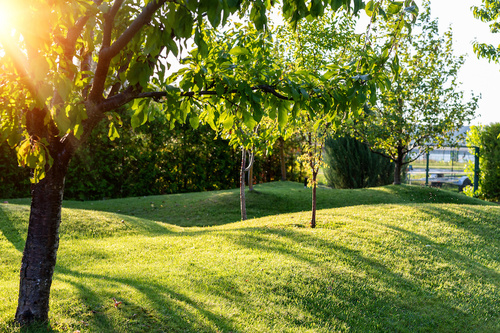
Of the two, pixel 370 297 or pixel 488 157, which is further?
pixel 488 157

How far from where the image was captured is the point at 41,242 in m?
3.39

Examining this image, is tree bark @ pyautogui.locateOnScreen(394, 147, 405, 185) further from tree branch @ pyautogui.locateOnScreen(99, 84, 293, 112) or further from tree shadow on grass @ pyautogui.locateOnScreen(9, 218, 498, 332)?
tree branch @ pyautogui.locateOnScreen(99, 84, 293, 112)

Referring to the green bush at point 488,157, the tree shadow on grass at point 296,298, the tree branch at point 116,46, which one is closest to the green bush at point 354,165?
the green bush at point 488,157

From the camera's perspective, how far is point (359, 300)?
15.7 ft

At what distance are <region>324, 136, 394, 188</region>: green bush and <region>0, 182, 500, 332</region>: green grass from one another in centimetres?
713

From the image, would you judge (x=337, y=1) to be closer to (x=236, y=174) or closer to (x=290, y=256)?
(x=290, y=256)

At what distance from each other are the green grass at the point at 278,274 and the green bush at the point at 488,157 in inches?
270

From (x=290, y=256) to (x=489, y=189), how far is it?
12.7 m

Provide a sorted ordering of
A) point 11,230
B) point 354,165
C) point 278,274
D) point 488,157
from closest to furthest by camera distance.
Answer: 1. point 278,274
2. point 11,230
3. point 488,157
4. point 354,165

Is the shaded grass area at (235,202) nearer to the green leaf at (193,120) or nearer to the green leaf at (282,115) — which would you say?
the green leaf at (193,120)

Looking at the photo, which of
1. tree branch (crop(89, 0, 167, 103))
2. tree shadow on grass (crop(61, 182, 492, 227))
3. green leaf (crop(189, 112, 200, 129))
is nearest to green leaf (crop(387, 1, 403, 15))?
tree branch (crop(89, 0, 167, 103))

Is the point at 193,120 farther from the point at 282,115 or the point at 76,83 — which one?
the point at 76,83

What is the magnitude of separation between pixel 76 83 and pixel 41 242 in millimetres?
1384

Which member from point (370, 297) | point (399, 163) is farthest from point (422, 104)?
point (370, 297)
